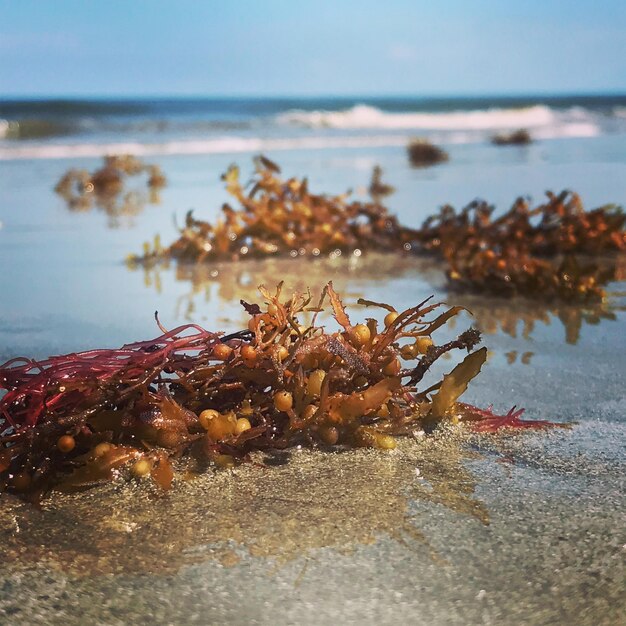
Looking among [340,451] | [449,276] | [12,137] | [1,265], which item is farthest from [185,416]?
[12,137]

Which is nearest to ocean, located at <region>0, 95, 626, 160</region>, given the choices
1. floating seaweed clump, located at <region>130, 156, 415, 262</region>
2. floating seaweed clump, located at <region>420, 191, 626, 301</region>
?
floating seaweed clump, located at <region>130, 156, 415, 262</region>

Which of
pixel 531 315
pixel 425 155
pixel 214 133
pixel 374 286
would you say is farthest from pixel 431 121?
pixel 531 315

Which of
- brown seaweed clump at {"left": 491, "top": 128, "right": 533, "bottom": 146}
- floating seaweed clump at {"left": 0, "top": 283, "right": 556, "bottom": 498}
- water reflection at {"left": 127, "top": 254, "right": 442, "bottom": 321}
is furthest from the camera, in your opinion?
brown seaweed clump at {"left": 491, "top": 128, "right": 533, "bottom": 146}

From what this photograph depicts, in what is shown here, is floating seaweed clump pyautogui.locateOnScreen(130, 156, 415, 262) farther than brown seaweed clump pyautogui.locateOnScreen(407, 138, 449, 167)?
No

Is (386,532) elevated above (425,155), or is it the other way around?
(425,155)

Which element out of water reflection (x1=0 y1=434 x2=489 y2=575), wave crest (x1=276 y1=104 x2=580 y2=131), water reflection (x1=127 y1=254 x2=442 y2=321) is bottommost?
water reflection (x1=0 y1=434 x2=489 y2=575)

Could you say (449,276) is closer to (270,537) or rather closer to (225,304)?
(225,304)

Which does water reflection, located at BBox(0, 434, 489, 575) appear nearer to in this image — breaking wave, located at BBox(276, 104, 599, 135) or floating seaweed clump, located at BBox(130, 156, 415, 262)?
floating seaweed clump, located at BBox(130, 156, 415, 262)

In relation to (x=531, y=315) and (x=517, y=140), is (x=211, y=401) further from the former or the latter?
(x=517, y=140)
